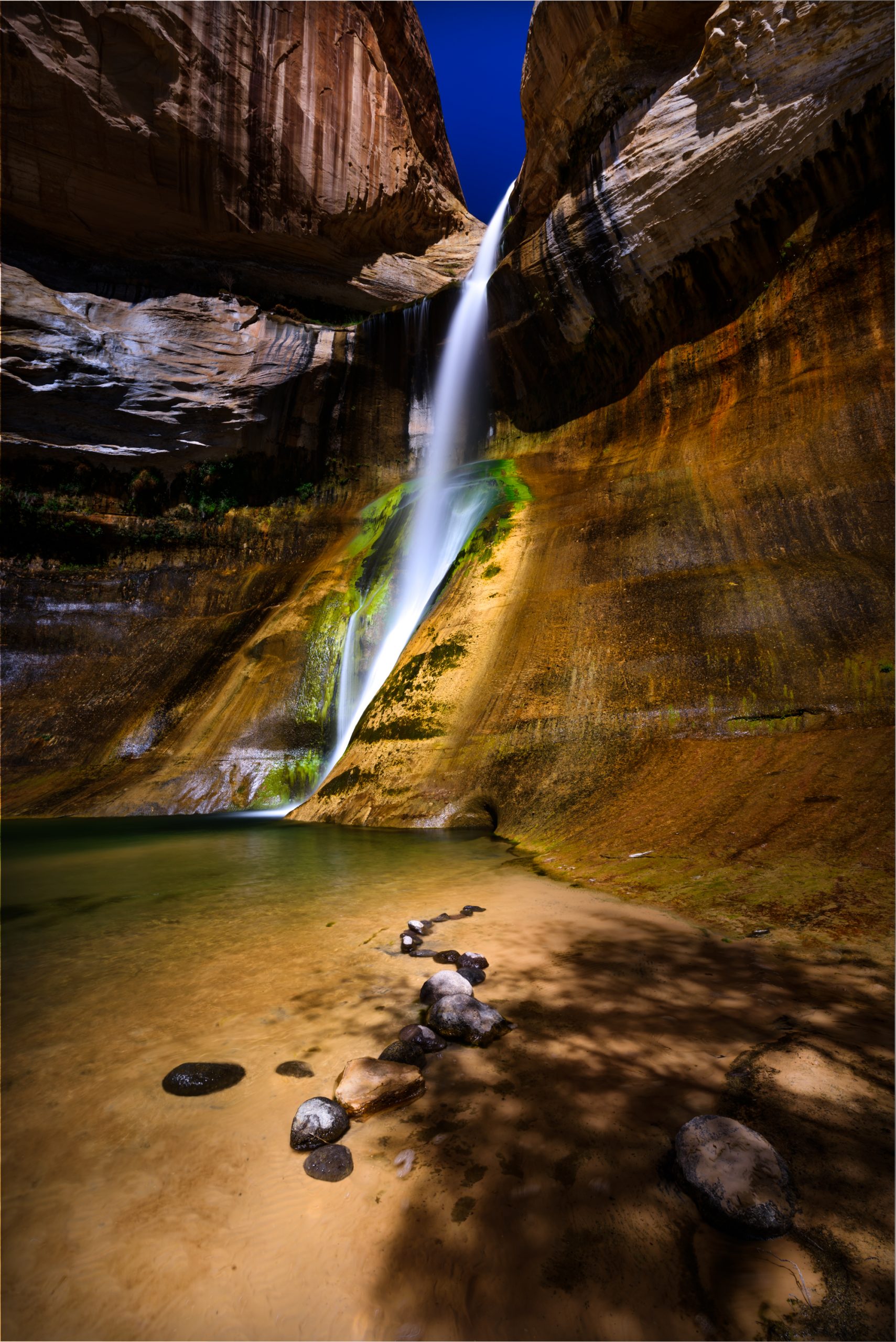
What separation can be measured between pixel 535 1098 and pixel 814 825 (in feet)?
12.7

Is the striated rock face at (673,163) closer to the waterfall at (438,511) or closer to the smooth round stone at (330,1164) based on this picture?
the waterfall at (438,511)

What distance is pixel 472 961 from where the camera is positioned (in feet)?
11.0

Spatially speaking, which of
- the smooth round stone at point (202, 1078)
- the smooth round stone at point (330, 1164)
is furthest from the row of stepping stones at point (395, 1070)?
the smooth round stone at point (202, 1078)

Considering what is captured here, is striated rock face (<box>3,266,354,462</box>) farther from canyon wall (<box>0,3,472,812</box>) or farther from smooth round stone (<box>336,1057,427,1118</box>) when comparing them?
smooth round stone (<box>336,1057,427,1118</box>)

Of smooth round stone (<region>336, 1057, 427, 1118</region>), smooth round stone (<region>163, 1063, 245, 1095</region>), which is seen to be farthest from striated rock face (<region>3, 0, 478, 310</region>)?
smooth round stone (<region>336, 1057, 427, 1118</region>)

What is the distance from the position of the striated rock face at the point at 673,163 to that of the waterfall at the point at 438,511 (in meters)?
2.78

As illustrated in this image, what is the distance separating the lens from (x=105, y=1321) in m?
1.43

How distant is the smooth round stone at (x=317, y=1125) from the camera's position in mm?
1979

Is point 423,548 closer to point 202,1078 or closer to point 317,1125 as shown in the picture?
point 202,1078

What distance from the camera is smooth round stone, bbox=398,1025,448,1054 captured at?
250cm

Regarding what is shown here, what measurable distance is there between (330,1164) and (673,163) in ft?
49.9

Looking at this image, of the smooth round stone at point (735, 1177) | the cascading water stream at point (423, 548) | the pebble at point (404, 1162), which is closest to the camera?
the smooth round stone at point (735, 1177)

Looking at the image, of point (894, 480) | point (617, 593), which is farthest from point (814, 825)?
point (894, 480)

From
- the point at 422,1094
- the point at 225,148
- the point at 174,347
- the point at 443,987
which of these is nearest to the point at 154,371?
the point at 174,347
